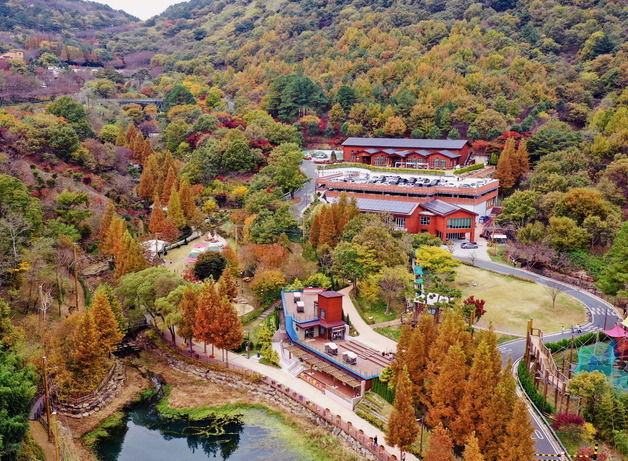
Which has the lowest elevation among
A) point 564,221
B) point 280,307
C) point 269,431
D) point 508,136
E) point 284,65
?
point 269,431

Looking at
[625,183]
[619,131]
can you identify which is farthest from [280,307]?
[619,131]

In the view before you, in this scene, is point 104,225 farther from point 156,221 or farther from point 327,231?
point 327,231

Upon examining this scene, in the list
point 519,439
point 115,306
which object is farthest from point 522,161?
point 519,439

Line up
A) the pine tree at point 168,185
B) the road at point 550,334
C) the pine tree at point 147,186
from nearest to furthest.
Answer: the road at point 550,334, the pine tree at point 168,185, the pine tree at point 147,186

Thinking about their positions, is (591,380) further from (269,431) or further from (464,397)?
(269,431)

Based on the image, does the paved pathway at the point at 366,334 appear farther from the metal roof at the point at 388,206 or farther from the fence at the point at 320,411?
the metal roof at the point at 388,206

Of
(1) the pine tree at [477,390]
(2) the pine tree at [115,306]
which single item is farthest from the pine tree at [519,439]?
(2) the pine tree at [115,306]

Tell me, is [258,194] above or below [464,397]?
above
